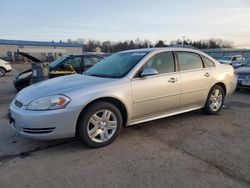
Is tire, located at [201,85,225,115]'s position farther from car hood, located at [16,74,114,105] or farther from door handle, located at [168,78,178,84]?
car hood, located at [16,74,114,105]

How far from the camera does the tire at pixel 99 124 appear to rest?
3.62m

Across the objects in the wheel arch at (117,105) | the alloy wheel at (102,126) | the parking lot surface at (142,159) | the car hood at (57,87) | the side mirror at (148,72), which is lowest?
the parking lot surface at (142,159)

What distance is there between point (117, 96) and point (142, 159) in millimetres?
1071

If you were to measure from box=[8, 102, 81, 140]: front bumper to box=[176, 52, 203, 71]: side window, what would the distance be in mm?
2399

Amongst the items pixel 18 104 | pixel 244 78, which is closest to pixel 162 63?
pixel 18 104

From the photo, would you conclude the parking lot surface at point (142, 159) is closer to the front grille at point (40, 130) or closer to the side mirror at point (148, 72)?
the front grille at point (40, 130)

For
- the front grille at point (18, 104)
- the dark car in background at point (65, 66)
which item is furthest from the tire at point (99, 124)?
the dark car in background at point (65, 66)

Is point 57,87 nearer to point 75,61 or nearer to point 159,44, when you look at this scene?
point 75,61

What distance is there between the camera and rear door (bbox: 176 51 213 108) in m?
4.78

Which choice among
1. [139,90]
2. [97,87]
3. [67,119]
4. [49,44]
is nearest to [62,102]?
[67,119]

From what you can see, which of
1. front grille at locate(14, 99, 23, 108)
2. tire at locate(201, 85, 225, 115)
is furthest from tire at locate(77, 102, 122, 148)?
tire at locate(201, 85, 225, 115)

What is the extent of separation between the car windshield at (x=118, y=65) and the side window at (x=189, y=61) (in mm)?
829

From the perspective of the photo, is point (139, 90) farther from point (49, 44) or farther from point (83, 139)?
point (49, 44)

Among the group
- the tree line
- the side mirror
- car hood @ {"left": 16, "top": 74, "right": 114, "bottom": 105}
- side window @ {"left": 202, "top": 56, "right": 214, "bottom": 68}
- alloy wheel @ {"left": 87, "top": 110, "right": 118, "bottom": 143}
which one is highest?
the tree line
